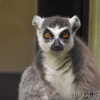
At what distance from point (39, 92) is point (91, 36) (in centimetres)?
130

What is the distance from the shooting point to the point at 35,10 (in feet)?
13.6

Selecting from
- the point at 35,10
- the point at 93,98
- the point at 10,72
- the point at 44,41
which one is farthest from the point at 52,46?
the point at 10,72

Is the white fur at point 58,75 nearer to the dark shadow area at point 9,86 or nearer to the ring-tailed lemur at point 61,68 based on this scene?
the ring-tailed lemur at point 61,68

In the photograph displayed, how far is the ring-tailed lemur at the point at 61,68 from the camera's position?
107 inches

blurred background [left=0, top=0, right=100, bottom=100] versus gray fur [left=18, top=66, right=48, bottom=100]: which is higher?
blurred background [left=0, top=0, right=100, bottom=100]

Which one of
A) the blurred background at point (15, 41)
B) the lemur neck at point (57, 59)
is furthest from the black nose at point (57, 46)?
the blurred background at point (15, 41)

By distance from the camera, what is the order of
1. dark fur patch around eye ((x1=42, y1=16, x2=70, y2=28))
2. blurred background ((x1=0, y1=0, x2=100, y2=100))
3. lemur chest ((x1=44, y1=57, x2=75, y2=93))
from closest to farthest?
dark fur patch around eye ((x1=42, y1=16, x2=70, y2=28)) → lemur chest ((x1=44, y1=57, x2=75, y2=93)) → blurred background ((x1=0, y1=0, x2=100, y2=100))

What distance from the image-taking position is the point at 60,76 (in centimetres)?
285

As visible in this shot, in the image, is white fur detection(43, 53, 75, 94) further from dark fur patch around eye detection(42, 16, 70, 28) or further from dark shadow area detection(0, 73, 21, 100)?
dark shadow area detection(0, 73, 21, 100)

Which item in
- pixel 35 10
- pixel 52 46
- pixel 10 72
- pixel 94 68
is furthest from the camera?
pixel 10 72

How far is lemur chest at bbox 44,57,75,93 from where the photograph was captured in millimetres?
2834

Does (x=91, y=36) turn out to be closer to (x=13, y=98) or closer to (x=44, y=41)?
(x=44, y=41)

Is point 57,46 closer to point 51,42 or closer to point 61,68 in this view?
point 51,42

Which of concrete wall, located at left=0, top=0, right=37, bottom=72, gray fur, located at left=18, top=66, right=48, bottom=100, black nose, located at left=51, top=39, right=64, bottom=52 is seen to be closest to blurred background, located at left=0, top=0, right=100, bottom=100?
concrete wall, located at left=0, top=0, right=37, bottom=72
